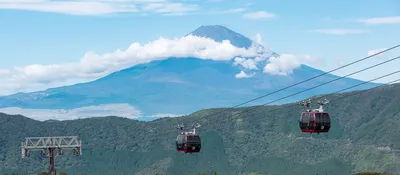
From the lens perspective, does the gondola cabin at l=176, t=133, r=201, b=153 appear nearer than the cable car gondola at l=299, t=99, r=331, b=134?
No

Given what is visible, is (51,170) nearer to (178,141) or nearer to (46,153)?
(46,153)

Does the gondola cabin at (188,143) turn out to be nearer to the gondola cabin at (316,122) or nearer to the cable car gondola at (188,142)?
the cable car gondola at (188,142)

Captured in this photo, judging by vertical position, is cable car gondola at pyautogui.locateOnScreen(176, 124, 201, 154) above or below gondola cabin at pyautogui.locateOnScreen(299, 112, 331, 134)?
below

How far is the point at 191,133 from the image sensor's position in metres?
83.1

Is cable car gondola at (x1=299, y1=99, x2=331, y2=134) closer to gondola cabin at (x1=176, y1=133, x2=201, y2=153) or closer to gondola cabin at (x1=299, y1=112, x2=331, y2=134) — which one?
gondola cabin at (x1=299, y1=112, x2=331, y2=134)

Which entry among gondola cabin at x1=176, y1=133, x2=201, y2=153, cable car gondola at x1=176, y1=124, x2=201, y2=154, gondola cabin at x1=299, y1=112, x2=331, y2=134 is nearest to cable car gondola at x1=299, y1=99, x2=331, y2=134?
gondola cabin at x1=299, y1=112, x2=331, y2=134

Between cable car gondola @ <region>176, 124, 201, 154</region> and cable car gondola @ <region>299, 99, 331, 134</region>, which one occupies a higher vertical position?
cable car gondola @ <region>299, 99, 331, 134</region>

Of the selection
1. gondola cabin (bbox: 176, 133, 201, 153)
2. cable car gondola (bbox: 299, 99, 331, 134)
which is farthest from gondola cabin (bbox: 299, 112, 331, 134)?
gondola cabin (bbox: 176, 133, 201, 153)

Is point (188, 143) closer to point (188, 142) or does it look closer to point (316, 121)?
point (188, 142)

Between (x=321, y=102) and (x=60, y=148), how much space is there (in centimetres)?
4116

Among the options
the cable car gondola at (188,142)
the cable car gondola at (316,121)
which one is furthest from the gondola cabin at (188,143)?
the cable car gondola at (316,121)

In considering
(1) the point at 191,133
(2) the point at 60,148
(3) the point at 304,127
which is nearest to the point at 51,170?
(2) the point at 60,148

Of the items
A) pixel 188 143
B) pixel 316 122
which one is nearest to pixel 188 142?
pixel 188 143

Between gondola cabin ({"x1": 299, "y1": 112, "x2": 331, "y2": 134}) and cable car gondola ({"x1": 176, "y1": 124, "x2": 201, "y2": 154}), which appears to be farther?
cable car gondola ({"x1": 176, "y1": 124, "x2": 201, "y2": 154})
